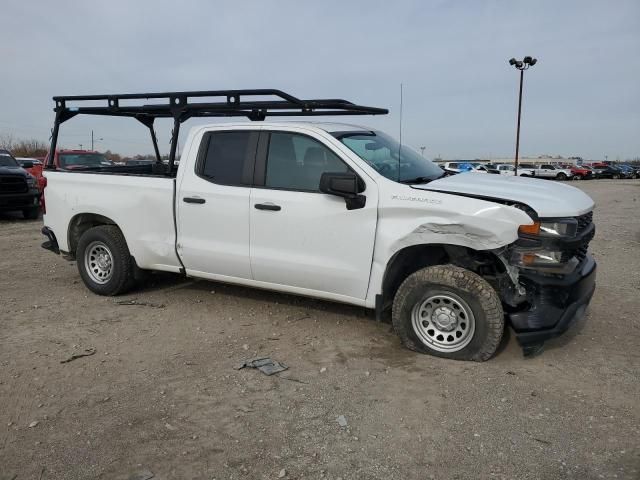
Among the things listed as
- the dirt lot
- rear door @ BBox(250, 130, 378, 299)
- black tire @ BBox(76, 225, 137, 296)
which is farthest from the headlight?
black tire @ BBox(76, 225, 137, 296)

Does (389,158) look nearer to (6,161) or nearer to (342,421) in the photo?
(342,421)

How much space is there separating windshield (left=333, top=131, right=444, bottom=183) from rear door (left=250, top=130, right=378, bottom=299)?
22cm

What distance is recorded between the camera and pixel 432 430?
325cm

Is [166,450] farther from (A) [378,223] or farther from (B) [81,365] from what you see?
(A) [378,223]

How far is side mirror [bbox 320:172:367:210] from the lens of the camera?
4.16 meters

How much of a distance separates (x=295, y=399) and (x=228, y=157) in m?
2.48

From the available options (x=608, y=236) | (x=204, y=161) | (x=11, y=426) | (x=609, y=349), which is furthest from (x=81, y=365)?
(x=608, y=236)

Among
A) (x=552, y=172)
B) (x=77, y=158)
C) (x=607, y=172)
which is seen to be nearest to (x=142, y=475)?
(x=77, y=158)

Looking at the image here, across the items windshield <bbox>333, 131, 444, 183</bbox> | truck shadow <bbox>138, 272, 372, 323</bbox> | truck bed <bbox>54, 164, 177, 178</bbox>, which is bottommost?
truck shadow <bbox>138, 272, 372, 323</bbox>

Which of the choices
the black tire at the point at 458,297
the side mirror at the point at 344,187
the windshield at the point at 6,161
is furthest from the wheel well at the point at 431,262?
the windshield at the point at 6,161

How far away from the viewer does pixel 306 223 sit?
15.0 feet

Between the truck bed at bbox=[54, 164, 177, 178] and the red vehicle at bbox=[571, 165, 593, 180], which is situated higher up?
the red vehicle at bbox=[571, 165, 593, 180]

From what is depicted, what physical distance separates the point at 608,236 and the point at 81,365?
994 centimetres

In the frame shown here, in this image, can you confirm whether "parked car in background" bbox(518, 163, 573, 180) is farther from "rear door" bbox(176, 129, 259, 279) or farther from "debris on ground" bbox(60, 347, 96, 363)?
"debris on ground" bbox(60, 347, 96, 363)
